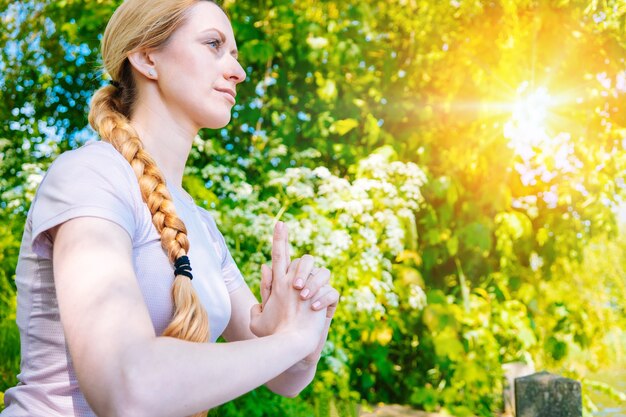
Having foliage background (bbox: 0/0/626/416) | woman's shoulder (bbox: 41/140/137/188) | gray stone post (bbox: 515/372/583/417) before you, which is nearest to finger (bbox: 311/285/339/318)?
woman's shoulder (bbox: 41/140/137/188)

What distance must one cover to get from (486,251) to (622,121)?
4.64 ft

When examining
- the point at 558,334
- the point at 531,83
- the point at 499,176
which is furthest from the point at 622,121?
the point at 558,334

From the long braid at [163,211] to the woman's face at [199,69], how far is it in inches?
4.9

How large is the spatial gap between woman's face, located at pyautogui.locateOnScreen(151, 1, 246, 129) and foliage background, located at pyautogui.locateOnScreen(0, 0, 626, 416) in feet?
8.91

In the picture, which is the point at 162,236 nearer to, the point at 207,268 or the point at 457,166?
the point at 207,268

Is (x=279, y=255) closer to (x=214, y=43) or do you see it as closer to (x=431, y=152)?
(x=214, y=43)

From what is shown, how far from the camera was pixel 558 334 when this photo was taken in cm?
499

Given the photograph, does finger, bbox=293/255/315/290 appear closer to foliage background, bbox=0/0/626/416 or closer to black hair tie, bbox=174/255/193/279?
black hair tie, bbox=174/255/193/279

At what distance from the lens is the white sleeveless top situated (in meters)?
0.95

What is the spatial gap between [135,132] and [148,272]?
32 cm

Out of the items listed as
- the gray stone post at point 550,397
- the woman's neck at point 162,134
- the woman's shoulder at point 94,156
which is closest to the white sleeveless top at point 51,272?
the woman's shoulder at point 94,156

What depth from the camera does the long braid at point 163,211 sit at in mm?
995

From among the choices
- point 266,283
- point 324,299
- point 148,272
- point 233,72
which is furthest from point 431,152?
point 148,272

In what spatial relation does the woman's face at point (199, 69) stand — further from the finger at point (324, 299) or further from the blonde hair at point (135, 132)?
the finger at point (324, 299)
